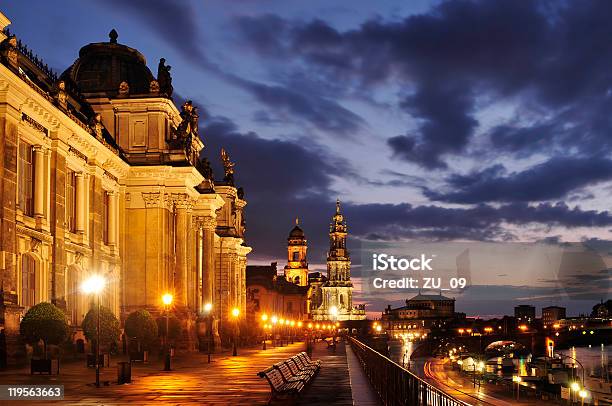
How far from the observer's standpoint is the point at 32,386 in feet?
97.2

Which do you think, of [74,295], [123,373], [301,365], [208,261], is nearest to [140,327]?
[74,295]

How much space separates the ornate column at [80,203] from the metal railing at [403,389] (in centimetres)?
3037

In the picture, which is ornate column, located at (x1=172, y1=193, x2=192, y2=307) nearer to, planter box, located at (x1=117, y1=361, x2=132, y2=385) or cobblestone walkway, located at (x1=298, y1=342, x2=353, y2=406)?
cobblestone walkway, located at (x1=298, y1=342, x2=353, y2=406)

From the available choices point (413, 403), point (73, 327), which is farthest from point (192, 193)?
point (413, 403)

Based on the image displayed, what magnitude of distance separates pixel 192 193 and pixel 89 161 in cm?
1466

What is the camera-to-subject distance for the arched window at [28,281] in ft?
152

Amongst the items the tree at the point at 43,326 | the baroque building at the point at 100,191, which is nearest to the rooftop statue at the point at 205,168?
the baroque building at the point at 100,191

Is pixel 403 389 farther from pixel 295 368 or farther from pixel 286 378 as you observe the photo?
pixel 295 368

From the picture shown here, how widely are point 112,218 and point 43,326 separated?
24378mm

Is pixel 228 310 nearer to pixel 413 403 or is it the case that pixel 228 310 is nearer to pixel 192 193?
pixel 192 193

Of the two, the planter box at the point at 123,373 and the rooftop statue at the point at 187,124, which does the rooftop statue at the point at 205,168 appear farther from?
the planter box at the point at 123,373

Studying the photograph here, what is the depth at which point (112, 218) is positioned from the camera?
64062mm

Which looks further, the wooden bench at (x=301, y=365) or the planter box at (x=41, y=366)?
the planter box at (x=41, y=366)

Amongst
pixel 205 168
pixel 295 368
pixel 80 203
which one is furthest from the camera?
pixel 205 168
